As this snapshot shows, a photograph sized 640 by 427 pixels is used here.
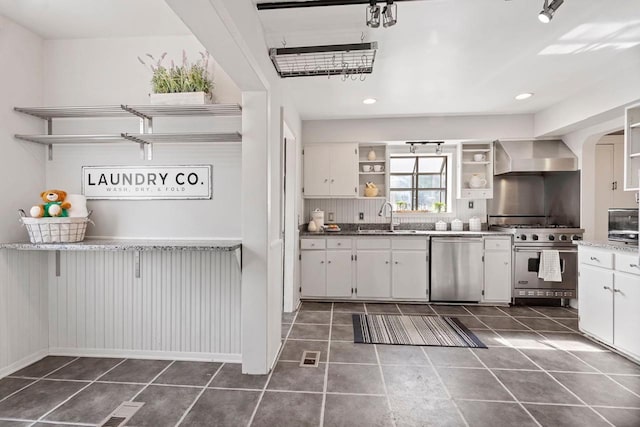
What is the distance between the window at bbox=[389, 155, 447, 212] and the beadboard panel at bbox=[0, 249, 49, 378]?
13.7 ft

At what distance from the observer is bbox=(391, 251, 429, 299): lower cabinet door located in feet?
13.4

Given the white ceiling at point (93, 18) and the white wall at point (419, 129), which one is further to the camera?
the white wall at point (419, 129)

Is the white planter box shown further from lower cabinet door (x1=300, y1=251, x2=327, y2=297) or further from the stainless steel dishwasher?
the stainless steel dishwasher

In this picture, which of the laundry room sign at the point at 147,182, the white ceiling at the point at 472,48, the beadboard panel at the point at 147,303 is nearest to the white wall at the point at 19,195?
the beadboard panel at the point at 147,303

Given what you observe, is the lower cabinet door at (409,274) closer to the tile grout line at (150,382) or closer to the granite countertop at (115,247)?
the granite countertop at (115,247)

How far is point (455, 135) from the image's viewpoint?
14.5 feet

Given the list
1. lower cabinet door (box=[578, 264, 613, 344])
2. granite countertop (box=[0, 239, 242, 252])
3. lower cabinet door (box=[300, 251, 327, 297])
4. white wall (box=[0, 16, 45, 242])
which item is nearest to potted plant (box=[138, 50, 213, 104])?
white wall (box=[0, 16, 45, 242])

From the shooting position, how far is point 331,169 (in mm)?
4457

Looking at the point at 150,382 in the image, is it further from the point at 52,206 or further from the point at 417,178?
the point at 417,178

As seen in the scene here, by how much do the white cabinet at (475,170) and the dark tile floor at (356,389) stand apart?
2145mm

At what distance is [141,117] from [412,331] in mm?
3083

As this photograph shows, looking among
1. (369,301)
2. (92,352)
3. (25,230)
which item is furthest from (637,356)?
(25,230)

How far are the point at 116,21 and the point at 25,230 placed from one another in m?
1.73

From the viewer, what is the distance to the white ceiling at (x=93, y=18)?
2.09m
